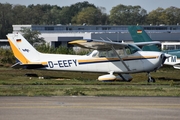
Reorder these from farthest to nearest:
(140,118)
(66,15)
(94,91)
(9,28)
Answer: (66,15)
(9,28)
(94,91)
(140,118)

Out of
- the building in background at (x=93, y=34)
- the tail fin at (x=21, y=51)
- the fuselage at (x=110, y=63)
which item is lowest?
the building in background at (x=93, y=34)

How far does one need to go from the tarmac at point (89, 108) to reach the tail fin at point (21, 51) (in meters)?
10.9

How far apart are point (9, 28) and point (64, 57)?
94428 mm

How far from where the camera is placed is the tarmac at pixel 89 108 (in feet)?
42.9

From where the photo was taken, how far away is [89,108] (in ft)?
47.8

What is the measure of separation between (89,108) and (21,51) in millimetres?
14030

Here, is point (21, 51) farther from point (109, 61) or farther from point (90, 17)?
point (90, 17)

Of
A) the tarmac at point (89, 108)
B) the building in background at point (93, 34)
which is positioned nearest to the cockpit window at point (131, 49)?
the tarmac at point (89, 108)

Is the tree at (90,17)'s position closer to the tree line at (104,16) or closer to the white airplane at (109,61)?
the tree line at (104,16)

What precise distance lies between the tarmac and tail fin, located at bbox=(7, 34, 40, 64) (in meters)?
10.9

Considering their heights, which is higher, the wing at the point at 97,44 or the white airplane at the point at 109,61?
the wing at the point at 97,44

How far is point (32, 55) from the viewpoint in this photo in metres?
28.1

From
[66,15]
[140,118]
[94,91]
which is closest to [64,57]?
[94,91]

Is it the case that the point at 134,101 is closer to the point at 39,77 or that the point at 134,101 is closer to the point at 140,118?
the point at 140,118
